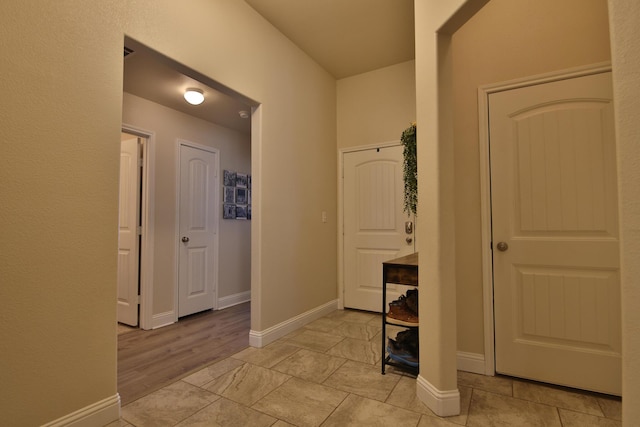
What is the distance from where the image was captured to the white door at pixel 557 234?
1.92 meters

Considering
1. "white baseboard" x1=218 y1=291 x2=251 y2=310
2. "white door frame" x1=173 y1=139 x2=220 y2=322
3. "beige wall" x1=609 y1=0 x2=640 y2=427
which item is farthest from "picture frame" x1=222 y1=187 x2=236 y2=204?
"beige wall" x1=609 y1=0 x2=640 y2=427

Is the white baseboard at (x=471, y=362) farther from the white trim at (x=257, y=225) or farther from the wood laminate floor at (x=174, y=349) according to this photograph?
the wood laminate floor at (x=174, y=349)

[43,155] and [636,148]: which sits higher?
[43,155]

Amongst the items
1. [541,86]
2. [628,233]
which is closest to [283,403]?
[628,233]

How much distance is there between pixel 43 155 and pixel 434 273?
2.12m

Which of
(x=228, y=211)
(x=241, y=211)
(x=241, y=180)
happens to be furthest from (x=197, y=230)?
(x=241, y=180)

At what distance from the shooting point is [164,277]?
11.7 ft

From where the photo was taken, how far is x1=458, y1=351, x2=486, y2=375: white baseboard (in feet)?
7.30

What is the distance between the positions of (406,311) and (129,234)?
316 centimetres

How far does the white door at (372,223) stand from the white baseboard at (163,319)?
6.80 feet

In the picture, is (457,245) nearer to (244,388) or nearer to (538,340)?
(538,340)

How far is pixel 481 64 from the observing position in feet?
7.47

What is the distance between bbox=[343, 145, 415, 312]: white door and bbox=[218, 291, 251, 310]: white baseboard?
1.68 meters

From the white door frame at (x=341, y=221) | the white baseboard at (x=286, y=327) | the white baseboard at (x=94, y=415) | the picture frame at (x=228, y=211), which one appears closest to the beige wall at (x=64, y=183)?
the white baseboard at (x=94, y=415)
